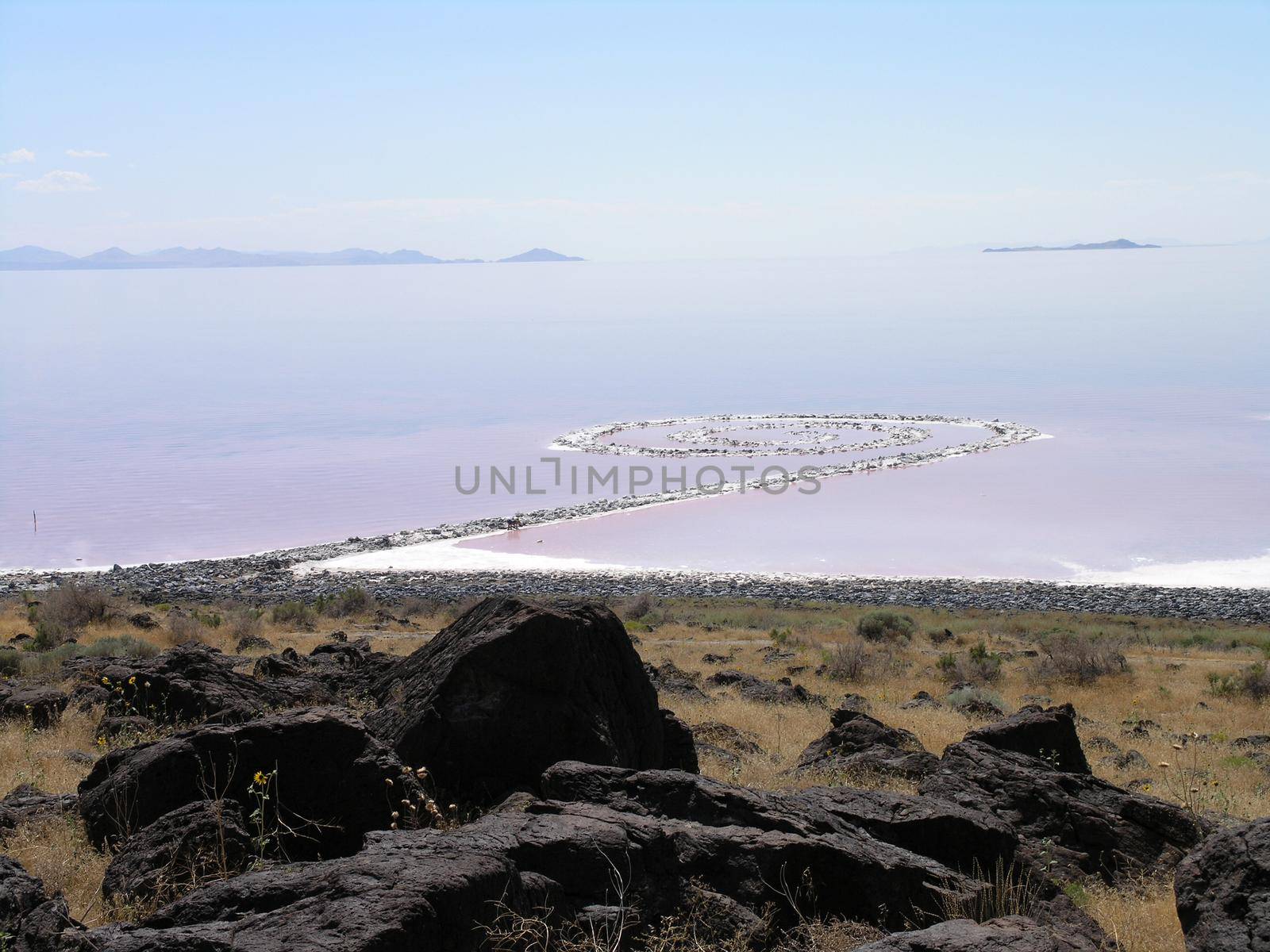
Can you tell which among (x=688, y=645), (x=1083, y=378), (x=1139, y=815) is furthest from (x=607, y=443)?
(x=1139, y=815)

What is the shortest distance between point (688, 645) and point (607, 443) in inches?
1525

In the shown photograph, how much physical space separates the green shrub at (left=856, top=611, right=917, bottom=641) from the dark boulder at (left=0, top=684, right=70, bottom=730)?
1873cm

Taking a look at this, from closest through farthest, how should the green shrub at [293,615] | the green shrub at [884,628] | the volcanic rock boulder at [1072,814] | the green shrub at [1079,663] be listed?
the volcanic rock boulder at [1072,814] → the green shrub at [1079,663] → the green shrub at [293,615] → the green shrub at [884,628]

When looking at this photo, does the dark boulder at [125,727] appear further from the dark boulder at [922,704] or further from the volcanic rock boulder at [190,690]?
the dark boulder at [922,704]

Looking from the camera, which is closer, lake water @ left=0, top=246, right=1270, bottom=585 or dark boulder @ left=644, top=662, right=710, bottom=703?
dark boulder @ left=644, top=662, right=710, bottom=703

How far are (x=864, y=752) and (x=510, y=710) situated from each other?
4209mm

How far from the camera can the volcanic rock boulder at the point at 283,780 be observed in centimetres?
642

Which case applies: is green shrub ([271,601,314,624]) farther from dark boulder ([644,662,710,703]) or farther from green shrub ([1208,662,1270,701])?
green shrub ([1208,662,1270,701])

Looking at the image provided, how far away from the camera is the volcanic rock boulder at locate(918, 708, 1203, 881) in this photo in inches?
292

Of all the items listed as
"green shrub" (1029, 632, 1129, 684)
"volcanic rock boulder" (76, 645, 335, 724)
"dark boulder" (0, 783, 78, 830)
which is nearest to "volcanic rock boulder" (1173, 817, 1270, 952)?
"dark boulder" (0, 783, 78, 830)

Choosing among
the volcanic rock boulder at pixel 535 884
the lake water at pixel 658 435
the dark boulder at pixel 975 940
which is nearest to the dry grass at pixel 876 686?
the volcanic rock boulder at pixel 535 884

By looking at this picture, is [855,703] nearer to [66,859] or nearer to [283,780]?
[283,780]

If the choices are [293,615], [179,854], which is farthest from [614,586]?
[179,854]

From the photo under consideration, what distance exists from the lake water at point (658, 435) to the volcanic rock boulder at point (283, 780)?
32594 millimetres
